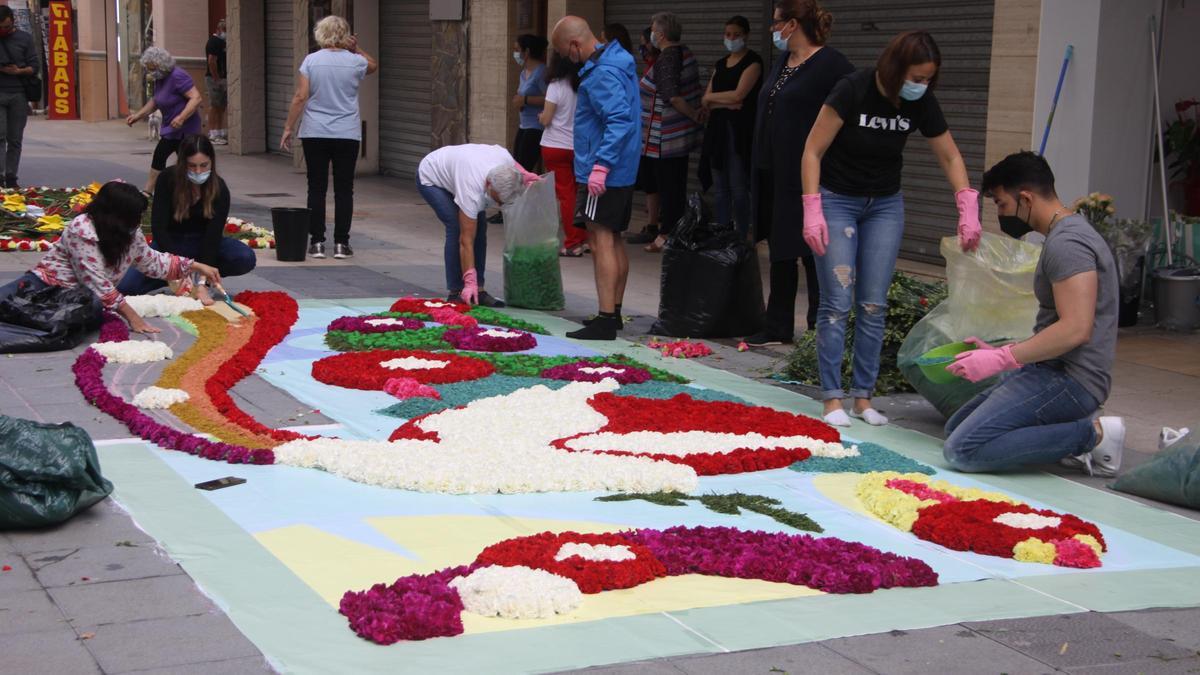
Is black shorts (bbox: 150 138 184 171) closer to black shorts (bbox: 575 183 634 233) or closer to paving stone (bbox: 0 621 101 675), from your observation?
black shorts (bbox: 575 183 634 233)

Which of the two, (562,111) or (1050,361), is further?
(562,111)

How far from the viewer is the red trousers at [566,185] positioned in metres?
12.3

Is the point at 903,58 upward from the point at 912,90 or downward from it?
upward

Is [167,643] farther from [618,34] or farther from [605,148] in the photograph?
[618,34]

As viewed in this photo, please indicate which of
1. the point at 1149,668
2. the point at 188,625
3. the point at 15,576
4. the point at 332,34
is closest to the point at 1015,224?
the point at 1149,668

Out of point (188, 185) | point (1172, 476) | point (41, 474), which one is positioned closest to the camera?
point (41, 474)

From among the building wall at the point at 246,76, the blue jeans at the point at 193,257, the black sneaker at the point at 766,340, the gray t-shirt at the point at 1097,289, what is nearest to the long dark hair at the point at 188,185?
the blue jeans at the point at 193,257

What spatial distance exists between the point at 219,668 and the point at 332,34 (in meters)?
8.93

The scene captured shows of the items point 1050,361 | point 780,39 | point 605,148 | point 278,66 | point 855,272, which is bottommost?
point 1050,361

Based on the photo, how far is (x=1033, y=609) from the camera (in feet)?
14.9

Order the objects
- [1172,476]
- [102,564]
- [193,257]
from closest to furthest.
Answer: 1. [102,564]
2. [1172,476]
3. [193,257]

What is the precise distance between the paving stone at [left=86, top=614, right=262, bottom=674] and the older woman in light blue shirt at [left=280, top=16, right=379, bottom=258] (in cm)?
801

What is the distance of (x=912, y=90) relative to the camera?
22.1 ft

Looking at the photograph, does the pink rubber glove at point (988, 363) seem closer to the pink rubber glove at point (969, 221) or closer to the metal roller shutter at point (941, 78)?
the pink rubber glove at point (969, 221)
